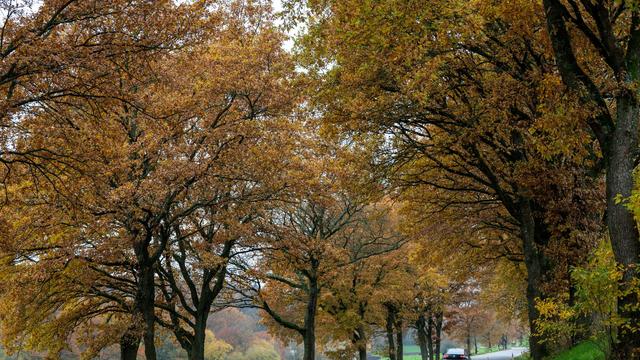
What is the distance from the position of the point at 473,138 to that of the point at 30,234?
1208 centimetres

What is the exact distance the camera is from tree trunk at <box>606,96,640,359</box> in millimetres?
7539

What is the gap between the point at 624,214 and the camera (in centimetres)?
792

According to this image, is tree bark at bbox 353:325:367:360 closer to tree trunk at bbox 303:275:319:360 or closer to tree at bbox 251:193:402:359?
tree at bbox 251:193:402:359

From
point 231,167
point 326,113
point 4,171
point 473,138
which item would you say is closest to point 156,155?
point 231,167

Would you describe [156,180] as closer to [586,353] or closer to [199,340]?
[199,340]

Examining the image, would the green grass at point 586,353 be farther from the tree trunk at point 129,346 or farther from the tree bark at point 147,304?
the tree trunk at point 129,346

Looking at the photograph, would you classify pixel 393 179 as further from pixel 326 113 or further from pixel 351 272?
pixel 351 272

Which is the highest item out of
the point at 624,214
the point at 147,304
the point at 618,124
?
the point at 618,124

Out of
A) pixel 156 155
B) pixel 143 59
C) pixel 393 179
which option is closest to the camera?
pixel 143 59

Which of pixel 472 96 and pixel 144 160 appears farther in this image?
pixel 144 160

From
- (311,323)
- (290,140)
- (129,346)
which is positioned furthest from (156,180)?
(311,323)

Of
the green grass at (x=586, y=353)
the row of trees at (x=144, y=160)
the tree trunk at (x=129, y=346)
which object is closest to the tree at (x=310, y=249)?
the row of trees at (x=144, y=160)

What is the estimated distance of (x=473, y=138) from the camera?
12391 millimetres

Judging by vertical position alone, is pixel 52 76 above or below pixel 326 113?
below
